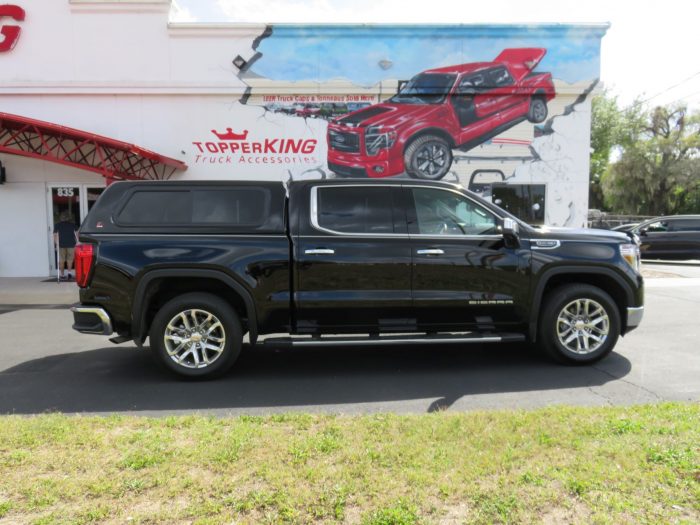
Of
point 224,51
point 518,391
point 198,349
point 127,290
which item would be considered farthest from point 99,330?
point 224,51

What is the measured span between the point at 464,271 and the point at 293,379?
2.07 meters

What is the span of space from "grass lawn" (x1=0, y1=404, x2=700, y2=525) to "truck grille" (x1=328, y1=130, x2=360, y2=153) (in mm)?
11349

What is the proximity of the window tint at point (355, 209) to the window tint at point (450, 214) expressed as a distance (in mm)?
341

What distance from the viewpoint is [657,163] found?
39.9 meters

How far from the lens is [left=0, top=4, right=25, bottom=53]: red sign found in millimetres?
13788

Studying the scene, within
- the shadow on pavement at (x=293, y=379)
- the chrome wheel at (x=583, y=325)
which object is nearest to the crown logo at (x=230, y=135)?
the shadow on pavement at (x=293, y=379)

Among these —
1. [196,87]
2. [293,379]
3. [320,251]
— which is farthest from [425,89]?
[293,379]

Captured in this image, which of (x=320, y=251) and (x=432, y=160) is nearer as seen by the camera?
(x=320, y=251)

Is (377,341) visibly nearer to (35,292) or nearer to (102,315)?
(102,315)

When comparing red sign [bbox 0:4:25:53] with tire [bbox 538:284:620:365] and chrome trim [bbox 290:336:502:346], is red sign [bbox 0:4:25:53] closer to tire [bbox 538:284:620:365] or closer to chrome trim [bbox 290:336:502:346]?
chrome trim [bbox 290:336:502:346]

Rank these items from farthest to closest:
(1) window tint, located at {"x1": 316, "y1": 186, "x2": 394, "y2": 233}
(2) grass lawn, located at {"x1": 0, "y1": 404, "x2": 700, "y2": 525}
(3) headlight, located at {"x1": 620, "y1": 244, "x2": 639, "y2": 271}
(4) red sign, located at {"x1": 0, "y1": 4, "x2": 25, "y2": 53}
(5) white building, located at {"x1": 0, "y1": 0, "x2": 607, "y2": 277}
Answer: (5) white building, located at {"x1": 0, "y1": 0, "x2": 607, "y2": 277} < (4) red sign, located at {"x1": 0, "y1": 4, "x2": 25, "y2": 53} < (3) headlight, located at {"x1": 620, "y1": 244, "x2": 639, "y2": 271} < (1) window tint, located at {"x1": 316, "y1": 186, "x2": 394, "y2": 233} < (2) grass lawn, located at {"x1": 0, "y1": 404, "x2": 700, "y2": 525}

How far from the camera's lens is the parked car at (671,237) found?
17.8 meters

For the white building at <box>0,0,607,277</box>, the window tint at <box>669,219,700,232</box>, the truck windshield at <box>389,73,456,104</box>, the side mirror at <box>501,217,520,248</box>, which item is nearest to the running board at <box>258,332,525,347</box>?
the side mirror at <box>501,217,520,248</box>

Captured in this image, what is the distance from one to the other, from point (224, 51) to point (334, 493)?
13.7 meters
